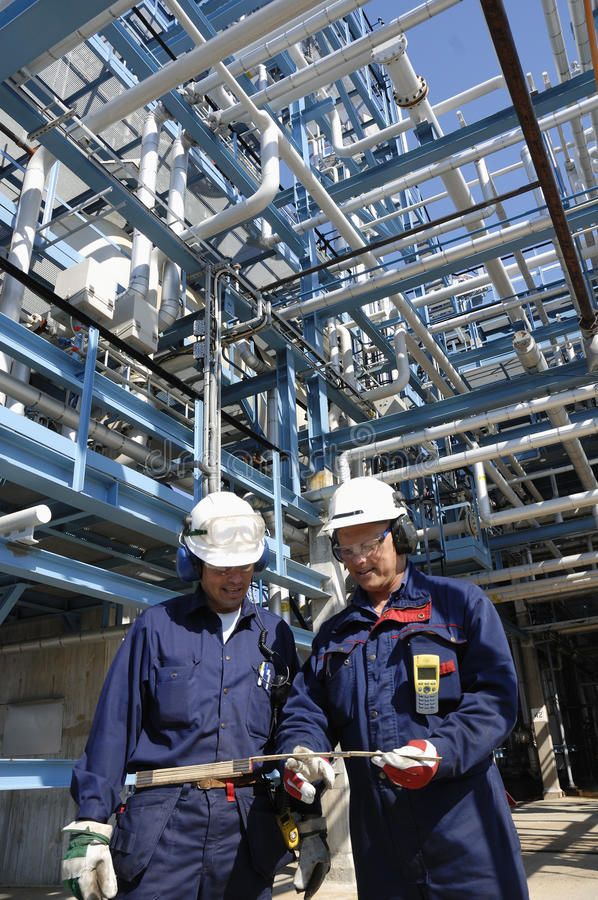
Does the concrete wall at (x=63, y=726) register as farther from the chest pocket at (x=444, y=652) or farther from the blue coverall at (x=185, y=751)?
the chest pocket at (x=444, y=652)

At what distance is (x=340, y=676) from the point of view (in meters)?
2.37

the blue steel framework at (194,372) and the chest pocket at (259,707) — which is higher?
the blue steel framework at (194,372)

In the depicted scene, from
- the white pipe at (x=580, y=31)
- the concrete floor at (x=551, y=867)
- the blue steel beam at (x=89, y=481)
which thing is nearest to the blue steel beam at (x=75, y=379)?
the blue steel beam at (x=89, y=481)

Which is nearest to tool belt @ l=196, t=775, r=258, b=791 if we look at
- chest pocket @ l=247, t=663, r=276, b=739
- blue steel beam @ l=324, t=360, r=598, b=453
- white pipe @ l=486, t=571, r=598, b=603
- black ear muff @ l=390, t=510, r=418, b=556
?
chest pocket @ l=247, t=663, r=276, b=739

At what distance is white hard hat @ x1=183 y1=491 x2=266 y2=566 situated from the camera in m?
2.65

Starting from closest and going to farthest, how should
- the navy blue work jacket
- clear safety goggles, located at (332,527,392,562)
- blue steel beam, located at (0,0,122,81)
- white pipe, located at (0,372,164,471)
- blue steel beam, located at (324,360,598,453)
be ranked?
the navy blue work jacket < clear safety goggles, located at (332,527,392,562) < blue steel beam, located at (0,0,122,81) < white pipe, located at (0,372,164,471) < blue steel beam, located at (324,360,598,453)

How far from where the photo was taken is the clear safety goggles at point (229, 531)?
270 centimetres

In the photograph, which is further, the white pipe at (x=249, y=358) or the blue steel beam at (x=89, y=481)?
the white pipe at (x=249, y=358)

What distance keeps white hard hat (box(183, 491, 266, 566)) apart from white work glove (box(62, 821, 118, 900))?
0.95 m

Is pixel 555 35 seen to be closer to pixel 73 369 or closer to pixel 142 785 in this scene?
pixel 73 369

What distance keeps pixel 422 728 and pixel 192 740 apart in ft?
2.58

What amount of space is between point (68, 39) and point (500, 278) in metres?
5.55

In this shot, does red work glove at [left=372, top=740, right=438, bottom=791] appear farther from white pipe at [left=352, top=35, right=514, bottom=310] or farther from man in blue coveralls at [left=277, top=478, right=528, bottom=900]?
white pipe at [left=352, top=35, right=514, bottom=310]

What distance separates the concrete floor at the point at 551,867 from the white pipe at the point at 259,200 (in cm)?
626
